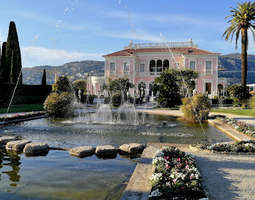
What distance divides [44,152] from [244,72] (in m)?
25.5

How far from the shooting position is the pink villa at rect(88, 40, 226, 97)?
3844cm

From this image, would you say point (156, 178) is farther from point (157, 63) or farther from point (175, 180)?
point (157, 63)

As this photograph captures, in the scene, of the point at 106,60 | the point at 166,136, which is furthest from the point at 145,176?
the point at 106,60

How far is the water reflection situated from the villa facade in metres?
33.4

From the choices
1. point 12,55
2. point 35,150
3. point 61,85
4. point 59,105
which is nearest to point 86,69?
point 12,55

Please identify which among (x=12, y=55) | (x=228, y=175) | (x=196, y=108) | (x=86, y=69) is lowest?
(x=228, y=175)

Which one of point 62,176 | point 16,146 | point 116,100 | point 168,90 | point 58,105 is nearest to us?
point 62,176

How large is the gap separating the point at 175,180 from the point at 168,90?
21.5 metres

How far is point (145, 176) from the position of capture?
15.0 ft

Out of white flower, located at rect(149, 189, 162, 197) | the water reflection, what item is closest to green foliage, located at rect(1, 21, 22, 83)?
the water reflection

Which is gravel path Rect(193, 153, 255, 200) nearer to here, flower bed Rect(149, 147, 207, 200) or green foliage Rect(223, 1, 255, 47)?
flower bed Rect(149, 147, 207, 200)

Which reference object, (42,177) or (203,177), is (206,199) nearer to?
(203,177)

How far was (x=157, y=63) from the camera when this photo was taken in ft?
142

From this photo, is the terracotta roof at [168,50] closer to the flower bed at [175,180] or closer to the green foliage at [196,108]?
the green foliage at [196,108]
